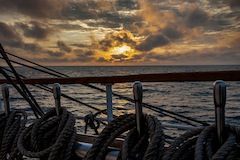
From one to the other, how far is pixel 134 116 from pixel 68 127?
0.21 meters

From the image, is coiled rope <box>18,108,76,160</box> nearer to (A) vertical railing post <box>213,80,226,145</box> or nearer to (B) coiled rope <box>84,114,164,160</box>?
(B) coiled rope <box>84,114,164,160</box>

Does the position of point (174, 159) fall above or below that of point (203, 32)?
below

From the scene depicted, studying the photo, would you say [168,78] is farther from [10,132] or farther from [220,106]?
[220,106]

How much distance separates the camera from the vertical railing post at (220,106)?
2.09ft

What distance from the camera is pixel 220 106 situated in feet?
2.13

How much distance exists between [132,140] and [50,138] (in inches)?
11.4

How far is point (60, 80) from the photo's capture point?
2688 millimetres

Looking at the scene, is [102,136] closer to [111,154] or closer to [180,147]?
[111,154]

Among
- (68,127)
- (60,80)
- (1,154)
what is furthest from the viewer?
(60,80)

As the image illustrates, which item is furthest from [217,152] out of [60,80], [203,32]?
[203,32]

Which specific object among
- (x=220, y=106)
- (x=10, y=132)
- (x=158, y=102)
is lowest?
(x=158, y=102)

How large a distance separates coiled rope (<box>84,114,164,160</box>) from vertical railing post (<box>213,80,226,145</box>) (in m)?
0.13

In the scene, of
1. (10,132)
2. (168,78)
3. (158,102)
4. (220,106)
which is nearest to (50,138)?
(10,132)

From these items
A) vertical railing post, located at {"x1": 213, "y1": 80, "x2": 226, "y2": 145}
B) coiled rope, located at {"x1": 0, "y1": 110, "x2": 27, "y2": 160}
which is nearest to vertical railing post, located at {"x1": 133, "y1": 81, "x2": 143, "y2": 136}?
vertical railing post, located at {"x1": 213, "y1": 80, "x2": 226, "y2": 145}
